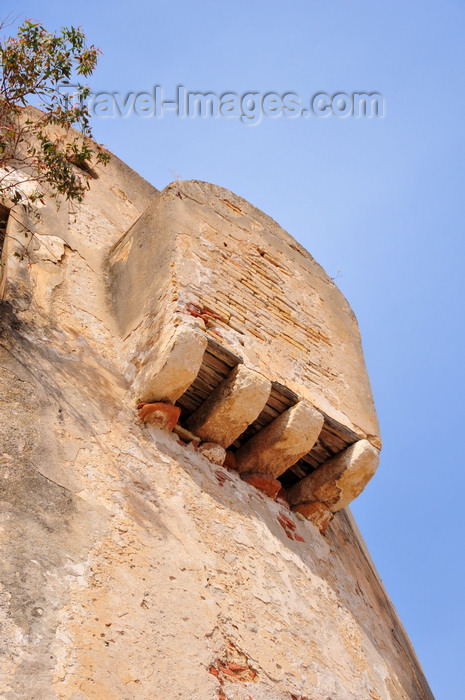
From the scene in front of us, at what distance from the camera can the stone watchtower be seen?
356cm

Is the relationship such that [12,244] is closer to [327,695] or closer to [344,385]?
[344,385]

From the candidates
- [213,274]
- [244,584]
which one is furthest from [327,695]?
[213,274]

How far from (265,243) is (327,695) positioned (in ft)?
11.2

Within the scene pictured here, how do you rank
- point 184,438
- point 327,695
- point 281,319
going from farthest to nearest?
point 281,319 → point 184,438 → point 327,695

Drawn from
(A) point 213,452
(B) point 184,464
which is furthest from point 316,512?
(B) point 184,464

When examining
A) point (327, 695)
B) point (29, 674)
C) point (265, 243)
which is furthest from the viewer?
point (265, 243)

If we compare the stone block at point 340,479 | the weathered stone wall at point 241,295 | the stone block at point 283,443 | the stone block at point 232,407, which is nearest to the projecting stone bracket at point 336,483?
the stone block at point 340,479

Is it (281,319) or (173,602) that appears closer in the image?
(173,602)

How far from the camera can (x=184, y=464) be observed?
15.9 ft

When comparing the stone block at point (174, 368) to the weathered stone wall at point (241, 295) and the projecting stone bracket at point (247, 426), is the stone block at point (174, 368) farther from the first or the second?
the weathered stone wall at point (241, 295)

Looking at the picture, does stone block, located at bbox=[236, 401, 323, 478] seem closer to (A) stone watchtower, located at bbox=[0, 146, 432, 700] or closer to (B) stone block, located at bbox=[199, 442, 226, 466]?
(A) stone watchtower, located at bbox=[0, 146, 432, 700]

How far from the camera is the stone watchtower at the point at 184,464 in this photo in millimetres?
3559

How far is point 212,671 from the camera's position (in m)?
3.73

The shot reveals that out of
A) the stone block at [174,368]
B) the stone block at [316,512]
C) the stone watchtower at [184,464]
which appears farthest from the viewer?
the stone block at [316,512]
